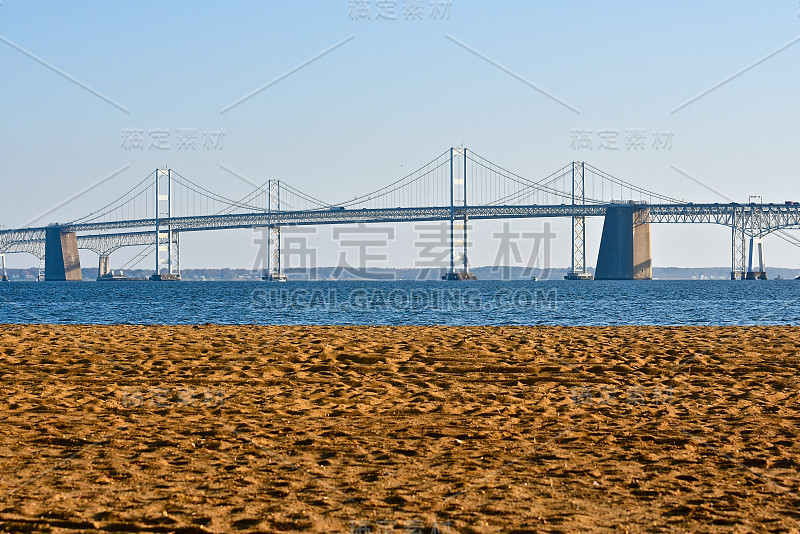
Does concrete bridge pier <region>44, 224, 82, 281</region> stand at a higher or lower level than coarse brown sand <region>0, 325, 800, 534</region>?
higher

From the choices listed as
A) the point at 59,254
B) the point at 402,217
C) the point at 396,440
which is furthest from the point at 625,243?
the point at 396,440

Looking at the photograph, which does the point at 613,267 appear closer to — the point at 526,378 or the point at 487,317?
the point at 487,317

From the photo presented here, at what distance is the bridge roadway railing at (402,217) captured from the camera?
239 ft

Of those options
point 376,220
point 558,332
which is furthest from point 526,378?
point 376,220

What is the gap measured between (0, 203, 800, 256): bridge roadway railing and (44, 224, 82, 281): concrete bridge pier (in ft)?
4.32

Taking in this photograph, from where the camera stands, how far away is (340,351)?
1062 centimetres

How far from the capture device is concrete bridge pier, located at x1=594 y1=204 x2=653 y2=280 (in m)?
81.2

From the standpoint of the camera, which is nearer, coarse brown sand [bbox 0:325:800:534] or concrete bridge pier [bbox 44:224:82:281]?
coarse brown sand [bbox 0:325:800:534]

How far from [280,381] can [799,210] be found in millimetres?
88015

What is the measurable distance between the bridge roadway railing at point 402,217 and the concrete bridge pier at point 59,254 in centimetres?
132

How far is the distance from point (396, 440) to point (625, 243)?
257 feet

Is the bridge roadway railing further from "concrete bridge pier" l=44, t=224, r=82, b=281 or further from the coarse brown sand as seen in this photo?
the coarse brown sand

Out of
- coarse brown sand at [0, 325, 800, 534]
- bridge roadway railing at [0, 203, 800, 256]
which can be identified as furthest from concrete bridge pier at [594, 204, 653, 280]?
coarse brown sand at [0, 325, 800, 534]

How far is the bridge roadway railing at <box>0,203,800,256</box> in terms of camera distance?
72875 millimetres
